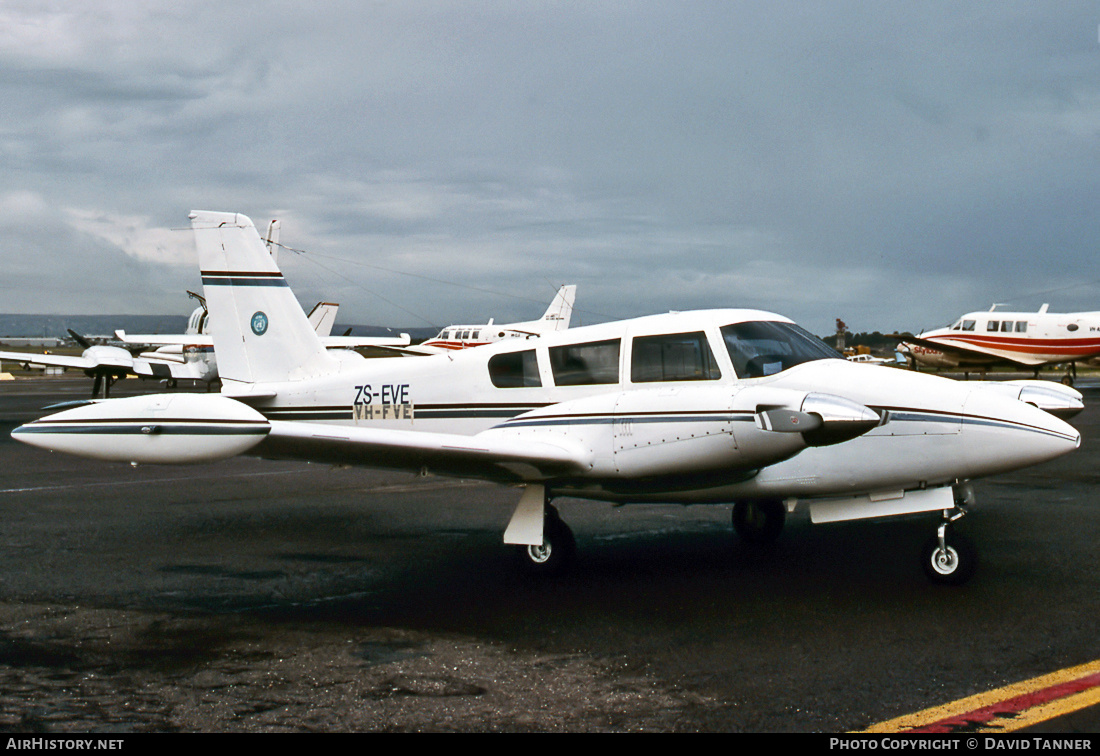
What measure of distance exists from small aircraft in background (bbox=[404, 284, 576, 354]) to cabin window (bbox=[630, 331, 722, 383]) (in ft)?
115

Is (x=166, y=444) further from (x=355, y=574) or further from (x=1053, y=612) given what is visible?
(x=1053, y=612)

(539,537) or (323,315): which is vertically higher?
(323,315)

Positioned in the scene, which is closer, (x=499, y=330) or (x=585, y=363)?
(x=585, y=363)

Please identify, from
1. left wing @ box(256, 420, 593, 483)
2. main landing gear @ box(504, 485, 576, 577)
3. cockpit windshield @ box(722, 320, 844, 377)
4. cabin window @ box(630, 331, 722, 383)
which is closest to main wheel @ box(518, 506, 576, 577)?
main landing gear @ box(504, 485, 576, 577)

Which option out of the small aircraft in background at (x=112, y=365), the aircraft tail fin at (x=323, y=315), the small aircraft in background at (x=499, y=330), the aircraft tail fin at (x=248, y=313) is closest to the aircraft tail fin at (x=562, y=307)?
the small aircraft in background at (x=499, y=330)

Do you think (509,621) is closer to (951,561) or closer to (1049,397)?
(951,561)

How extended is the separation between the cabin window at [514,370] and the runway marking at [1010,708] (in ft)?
15.3

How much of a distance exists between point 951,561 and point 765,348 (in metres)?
2.23

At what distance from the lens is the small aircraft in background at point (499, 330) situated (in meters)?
46.5

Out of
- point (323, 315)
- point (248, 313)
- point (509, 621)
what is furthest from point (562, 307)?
point (509, 621)

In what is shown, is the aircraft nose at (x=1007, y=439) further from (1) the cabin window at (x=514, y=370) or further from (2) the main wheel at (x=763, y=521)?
(1) the cabin window at (x=514, y=370)

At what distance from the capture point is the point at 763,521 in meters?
9.06

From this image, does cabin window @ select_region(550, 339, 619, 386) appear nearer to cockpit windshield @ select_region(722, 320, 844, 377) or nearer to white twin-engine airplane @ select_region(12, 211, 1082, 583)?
white twin-engine airplane @ select_region(12, 211, 1082, 583)
